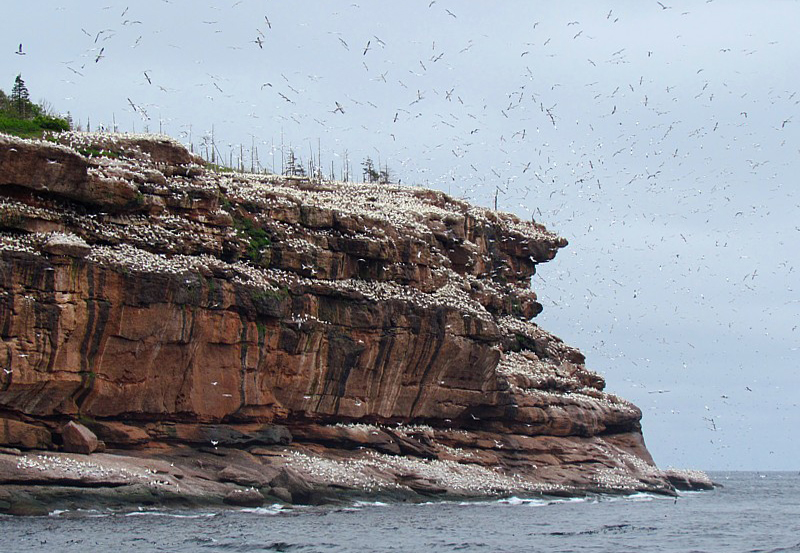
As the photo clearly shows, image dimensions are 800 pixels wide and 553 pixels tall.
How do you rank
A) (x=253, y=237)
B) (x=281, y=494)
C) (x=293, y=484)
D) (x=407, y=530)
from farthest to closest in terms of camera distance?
(x=253, y=237) → (x=293, y=484) → (x=281, y=494) → (x=407, y=530)

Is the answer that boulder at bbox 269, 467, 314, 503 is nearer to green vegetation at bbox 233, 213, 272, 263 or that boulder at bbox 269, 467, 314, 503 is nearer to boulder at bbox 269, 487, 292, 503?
boulder at bbox 269, 487, 292, 503

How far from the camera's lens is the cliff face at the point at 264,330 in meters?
46.0

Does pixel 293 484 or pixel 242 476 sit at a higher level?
pixel 242 476

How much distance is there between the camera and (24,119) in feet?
201

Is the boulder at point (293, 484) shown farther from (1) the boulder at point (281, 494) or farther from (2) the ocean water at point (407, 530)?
(2) the ocean water at point (407, 530)

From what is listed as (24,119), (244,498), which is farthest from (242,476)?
(24,119)

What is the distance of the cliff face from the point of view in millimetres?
46031

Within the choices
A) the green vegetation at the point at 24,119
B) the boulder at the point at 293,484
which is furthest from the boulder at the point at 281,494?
the green vegetation at the point at 24,119

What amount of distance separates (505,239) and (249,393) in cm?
2943

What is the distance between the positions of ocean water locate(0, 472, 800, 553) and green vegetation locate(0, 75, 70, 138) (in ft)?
73.7

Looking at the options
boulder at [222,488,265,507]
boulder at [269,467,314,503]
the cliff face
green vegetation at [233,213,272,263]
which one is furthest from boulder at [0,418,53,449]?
green vegetation at [233,213,272,263]

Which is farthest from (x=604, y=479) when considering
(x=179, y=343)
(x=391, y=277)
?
(x=179, y=343)

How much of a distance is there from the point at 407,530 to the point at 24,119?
34.0 metres

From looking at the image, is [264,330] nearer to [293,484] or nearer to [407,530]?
[293,484]
